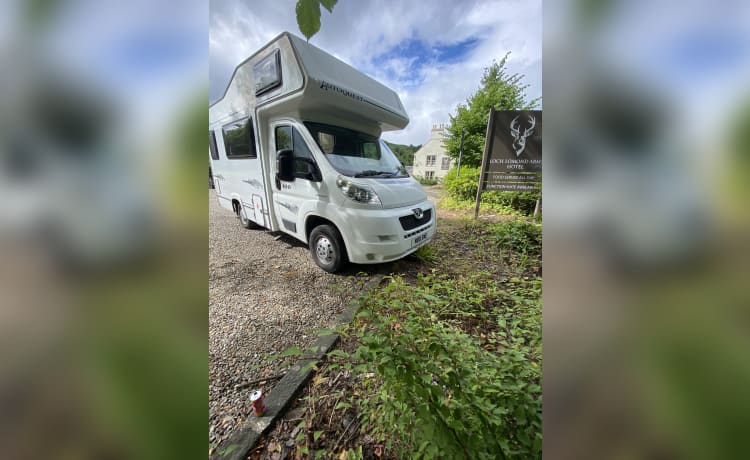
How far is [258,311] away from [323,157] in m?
2.09

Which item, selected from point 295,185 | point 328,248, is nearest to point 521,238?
point 328,248

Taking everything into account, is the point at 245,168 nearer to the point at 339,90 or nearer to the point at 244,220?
the point at 244,220

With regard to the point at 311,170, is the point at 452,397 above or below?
below

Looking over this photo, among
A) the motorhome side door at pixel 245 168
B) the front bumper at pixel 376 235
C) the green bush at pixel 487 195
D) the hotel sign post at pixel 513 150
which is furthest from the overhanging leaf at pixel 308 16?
the green bush at pixel 487 195

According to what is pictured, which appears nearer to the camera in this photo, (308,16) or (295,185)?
(308,16)

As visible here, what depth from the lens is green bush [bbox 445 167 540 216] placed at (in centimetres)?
753

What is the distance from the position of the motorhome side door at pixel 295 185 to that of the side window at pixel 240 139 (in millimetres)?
645

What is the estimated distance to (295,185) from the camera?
146 inches

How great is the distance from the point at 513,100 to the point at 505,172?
25.3ft

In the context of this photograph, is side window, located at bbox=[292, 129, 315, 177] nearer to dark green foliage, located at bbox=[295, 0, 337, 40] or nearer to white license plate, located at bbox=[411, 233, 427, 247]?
white license plate, located at bbox=[411, 233, 427, 247]
